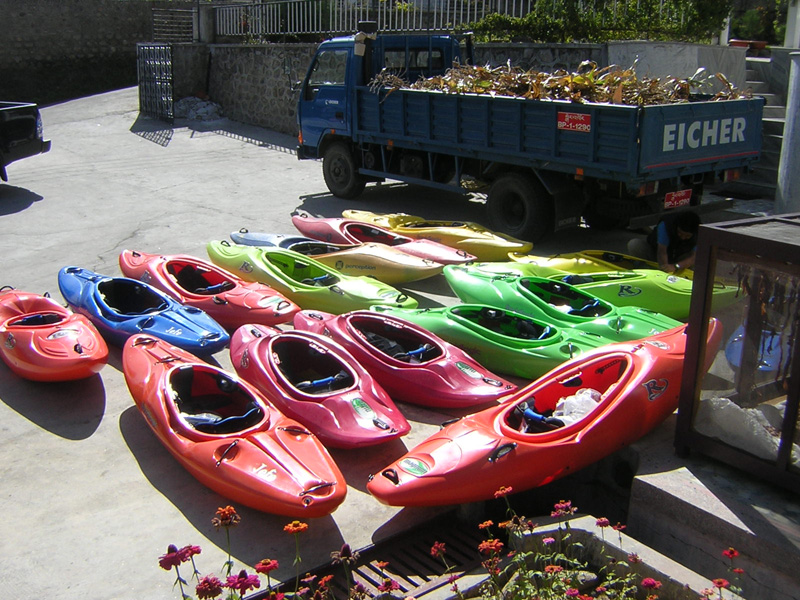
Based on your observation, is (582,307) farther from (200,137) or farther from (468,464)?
(200,137)

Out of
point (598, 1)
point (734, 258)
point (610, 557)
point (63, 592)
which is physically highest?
point (598, 1)

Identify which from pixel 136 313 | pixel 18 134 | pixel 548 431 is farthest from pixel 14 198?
pixel 548 431

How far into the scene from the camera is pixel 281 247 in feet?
29.1

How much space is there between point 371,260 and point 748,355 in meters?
4.77

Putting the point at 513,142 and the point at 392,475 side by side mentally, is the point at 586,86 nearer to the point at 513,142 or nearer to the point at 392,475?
the point at 513,142

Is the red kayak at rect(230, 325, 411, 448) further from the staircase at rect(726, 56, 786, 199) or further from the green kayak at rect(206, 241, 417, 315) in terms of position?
the staircase at rect(726, 56, 786, 199)

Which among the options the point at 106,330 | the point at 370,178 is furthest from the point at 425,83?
the point at 106,330

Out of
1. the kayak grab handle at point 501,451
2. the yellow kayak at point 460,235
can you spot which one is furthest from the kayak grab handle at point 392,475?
the yellow kayak at point 460,235

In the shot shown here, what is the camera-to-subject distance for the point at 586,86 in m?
9.03

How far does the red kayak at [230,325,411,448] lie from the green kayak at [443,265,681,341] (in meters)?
1.97

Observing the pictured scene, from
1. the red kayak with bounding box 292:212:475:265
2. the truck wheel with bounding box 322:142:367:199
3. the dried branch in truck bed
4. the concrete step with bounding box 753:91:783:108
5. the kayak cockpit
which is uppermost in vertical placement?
the dried branch in truck bed

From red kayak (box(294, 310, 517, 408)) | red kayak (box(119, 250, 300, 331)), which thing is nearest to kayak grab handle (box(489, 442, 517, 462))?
red kayak (box(294, 310, 517, 408))

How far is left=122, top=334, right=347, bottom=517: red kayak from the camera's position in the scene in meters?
4.24

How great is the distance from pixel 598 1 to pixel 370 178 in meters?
5.37
